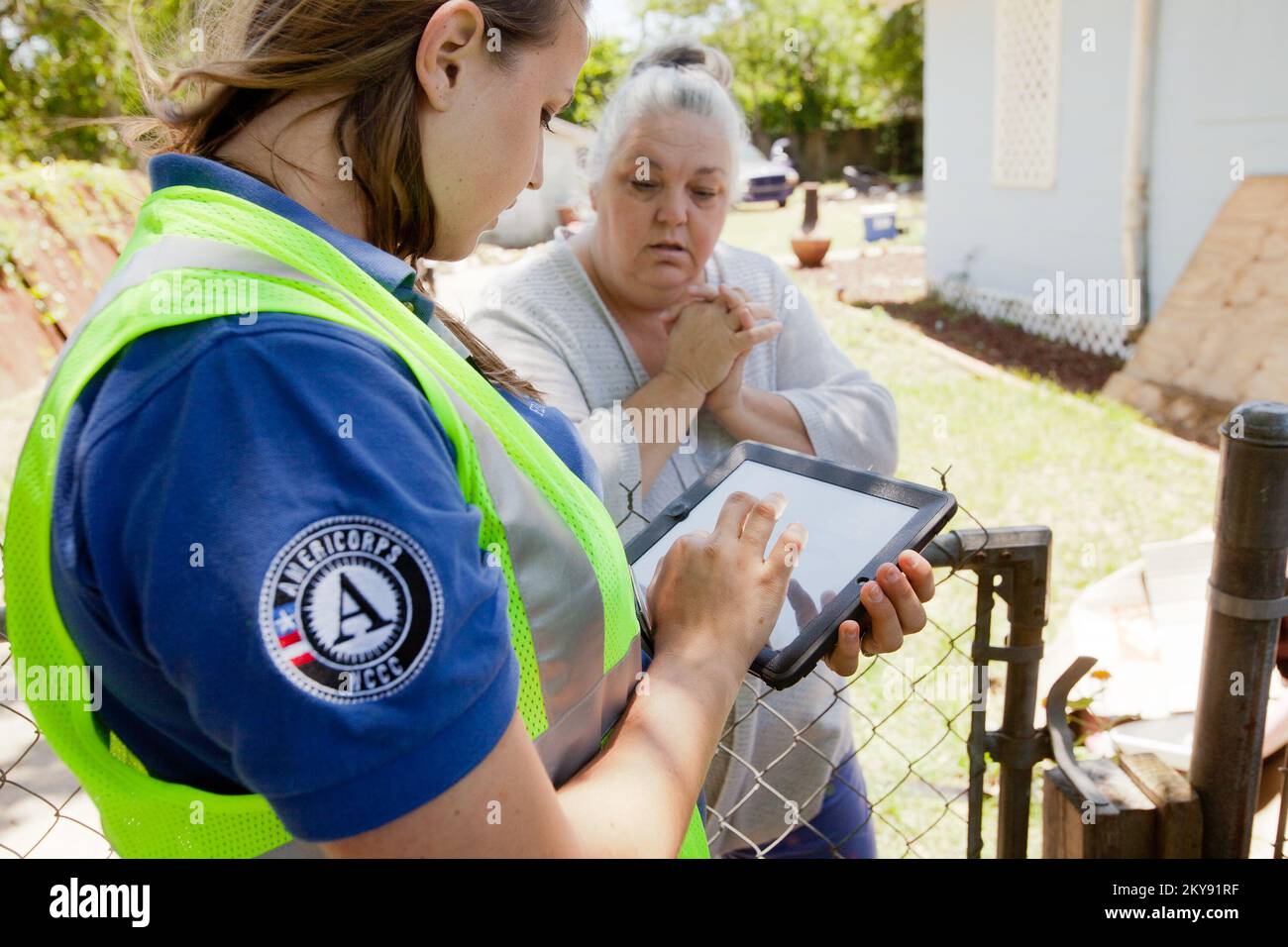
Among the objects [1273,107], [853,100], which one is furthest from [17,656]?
[853,100]

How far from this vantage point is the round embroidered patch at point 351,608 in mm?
667

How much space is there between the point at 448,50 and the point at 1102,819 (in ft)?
5.68

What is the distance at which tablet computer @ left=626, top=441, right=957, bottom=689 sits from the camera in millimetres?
1382

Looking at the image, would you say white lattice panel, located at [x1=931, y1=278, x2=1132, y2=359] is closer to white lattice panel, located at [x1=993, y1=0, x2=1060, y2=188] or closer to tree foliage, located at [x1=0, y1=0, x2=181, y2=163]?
white lattice panel, located at [x1=993, y1=0, x2=1060, y2=188]

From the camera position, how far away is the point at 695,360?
219cm

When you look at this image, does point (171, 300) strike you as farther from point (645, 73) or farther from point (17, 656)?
point (645, 73)

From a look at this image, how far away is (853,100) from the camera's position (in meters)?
39.3

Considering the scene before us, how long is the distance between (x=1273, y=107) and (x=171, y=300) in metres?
8.24

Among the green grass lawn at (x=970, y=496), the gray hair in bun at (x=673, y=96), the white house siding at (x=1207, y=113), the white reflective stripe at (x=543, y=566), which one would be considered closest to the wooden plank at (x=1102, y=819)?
the green grass lawn at (x=970, y=496)

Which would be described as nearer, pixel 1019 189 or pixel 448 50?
pixel 448 50

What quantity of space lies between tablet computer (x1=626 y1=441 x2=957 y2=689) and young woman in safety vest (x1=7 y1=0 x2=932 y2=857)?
13.5 inches

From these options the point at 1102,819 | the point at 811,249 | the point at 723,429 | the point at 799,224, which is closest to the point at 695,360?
the point at 723,429

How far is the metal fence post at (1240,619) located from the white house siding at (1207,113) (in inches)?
265

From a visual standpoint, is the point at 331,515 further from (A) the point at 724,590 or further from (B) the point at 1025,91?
(B) the point at 1025,91
